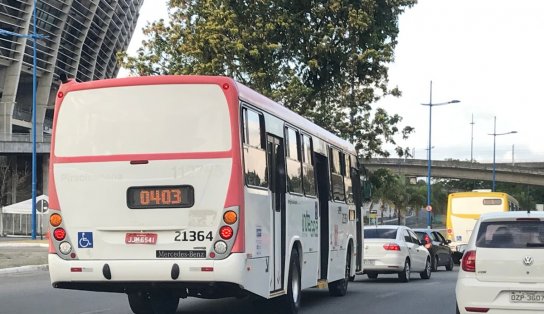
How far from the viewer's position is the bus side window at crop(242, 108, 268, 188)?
10008mm

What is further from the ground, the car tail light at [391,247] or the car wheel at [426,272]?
the car tail light at [391,247]

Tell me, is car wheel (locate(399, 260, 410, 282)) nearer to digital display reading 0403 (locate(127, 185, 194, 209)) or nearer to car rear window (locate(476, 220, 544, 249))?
car rear window (locate(476, 220, 544, 249))

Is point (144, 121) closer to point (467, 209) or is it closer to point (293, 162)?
point (293, 162)

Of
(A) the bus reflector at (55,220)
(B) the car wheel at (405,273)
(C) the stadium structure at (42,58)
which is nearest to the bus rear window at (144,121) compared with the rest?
(A) the bus reflector at (55,220)

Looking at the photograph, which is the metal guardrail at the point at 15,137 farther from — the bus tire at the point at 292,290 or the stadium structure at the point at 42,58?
the bus tire at the point at 292,290

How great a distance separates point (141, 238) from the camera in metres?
9.76

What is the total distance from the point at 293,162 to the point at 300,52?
20439 mm

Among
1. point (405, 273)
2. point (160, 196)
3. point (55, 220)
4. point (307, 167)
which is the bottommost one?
point (405, 273)

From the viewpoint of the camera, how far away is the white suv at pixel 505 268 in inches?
378

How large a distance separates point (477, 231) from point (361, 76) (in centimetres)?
2369

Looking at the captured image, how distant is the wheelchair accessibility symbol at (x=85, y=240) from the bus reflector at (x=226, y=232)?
166cm

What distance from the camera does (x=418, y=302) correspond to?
14766 millimetres

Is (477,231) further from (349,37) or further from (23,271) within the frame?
(349,37)

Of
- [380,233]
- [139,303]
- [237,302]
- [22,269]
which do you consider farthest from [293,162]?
[22,269]
